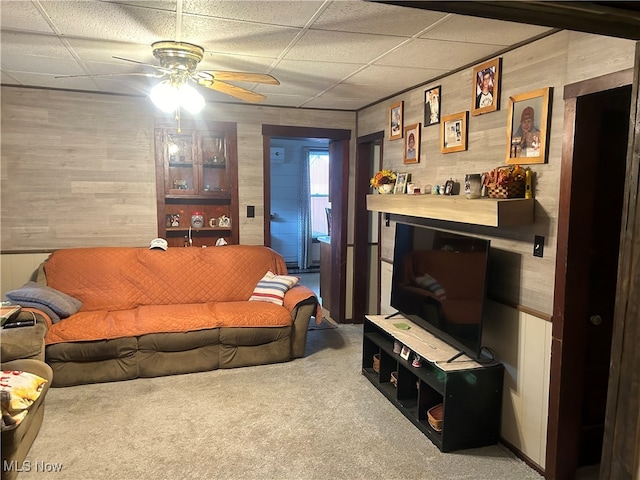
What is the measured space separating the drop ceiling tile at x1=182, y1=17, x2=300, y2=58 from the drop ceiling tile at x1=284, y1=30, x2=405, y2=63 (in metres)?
0.10

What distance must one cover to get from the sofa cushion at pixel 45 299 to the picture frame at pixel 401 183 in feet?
9.29

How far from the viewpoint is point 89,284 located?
13.5 ft

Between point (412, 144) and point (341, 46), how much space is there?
1307 mm

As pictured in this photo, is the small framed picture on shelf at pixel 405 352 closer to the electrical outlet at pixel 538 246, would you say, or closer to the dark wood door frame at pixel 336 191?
the electrical outlet at pixel 538 246

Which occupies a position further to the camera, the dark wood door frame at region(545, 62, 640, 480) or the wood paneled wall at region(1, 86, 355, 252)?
the wood paneled wall at region(1, 86, 355, 252)

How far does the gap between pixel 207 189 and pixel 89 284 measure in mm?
1409

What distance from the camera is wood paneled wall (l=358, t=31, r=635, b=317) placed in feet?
7.33

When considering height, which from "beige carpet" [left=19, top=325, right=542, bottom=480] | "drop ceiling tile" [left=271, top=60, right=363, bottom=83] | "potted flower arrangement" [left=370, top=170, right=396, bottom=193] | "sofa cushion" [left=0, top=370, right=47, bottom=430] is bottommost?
"beige carpet" [left=19, top=325, right=542, bottom=480]

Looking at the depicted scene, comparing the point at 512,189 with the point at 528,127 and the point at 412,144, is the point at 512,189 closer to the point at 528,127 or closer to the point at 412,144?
the point at 528,127

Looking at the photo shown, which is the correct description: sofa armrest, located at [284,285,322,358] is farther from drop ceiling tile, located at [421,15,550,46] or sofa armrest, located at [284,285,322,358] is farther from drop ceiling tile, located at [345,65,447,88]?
drop ceiling tile, located at [421,15,550,46]

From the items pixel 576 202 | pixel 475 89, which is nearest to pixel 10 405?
pixel 576 202

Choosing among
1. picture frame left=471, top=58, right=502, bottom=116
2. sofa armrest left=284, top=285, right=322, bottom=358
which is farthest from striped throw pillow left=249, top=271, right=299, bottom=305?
picture frame left=471, top=58, right=502, bottom=116

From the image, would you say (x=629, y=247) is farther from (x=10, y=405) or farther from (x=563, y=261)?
(x=10, y=405)

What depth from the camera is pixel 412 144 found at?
3.87m
